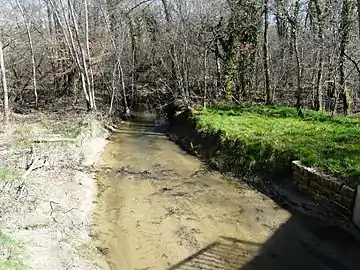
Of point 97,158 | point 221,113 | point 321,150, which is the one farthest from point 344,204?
point 221,113

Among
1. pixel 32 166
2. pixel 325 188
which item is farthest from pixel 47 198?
pixel 325 188

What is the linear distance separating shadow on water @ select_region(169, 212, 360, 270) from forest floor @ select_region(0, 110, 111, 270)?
1746 mm

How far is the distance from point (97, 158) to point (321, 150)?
6.52 meters

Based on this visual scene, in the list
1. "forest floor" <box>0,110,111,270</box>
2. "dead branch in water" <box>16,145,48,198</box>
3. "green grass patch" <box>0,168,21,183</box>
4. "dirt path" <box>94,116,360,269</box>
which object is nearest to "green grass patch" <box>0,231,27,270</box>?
"forest floor" <box>0,110,111,270</box>

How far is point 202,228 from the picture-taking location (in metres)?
7.07

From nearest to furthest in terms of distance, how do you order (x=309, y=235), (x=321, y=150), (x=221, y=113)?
(x=309, y=235)
(x=321, y=150)
(x=221, y=113)

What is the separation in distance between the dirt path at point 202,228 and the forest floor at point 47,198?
0.41 meters

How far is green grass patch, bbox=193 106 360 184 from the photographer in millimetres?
8016

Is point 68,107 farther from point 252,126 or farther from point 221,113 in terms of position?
point 252,126

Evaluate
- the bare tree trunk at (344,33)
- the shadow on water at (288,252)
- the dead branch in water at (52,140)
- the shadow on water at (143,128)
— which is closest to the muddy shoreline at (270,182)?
the shadow on water at (288,252)

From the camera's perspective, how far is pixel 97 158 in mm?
12000

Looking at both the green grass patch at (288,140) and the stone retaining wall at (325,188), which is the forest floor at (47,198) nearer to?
the green grass patch at (288,140)

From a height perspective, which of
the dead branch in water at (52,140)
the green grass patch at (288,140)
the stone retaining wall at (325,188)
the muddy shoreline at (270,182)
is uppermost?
the green grass patch at (288,140)

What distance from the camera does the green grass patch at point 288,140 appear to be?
26.3 ft
